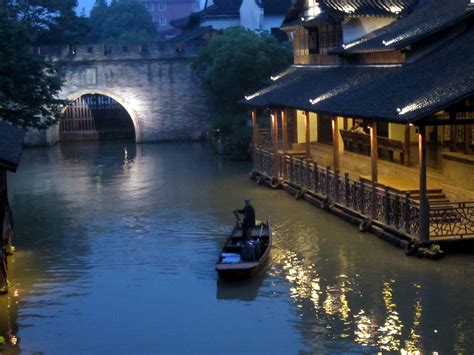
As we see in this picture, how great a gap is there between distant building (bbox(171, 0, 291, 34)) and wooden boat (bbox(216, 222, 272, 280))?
33938 millimetres

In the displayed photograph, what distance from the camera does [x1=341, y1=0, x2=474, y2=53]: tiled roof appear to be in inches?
896

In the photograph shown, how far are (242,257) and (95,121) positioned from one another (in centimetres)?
3519

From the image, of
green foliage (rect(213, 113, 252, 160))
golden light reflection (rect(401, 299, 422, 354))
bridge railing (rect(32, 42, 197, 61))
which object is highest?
bridge railing (rect(32, 42, 197, 61))

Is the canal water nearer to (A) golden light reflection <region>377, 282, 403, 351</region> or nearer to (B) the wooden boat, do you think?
(A) golden light reflection <region>377, 282, 403, 351</region>

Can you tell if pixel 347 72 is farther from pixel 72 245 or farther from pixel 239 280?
pixel 239 280

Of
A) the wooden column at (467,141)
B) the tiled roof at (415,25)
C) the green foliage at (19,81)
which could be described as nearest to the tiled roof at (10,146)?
the green foliage at (19,81)

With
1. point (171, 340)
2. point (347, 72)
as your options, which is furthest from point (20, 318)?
point (347, 72)

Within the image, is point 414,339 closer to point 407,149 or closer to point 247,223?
point 247,223

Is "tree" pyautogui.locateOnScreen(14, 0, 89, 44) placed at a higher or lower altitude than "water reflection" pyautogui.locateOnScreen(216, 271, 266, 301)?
higher

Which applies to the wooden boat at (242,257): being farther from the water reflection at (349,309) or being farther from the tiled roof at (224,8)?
the tiled roof at (224,8)

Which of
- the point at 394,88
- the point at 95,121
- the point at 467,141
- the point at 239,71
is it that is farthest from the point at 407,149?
the point at 95,121

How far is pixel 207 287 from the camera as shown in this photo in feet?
57.8

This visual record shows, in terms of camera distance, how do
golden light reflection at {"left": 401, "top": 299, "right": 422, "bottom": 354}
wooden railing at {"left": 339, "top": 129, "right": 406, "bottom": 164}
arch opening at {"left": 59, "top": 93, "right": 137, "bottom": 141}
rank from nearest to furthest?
golden light reflection at {"left": 401, "top": 299, "right": 422, "bottom": 354} < wooden railing at {"left": 339, "top": 129, "right": 406, "bottom": 164} < arch opening at {"left": 59, "top": 93, "right": 137, "bottom": 141}

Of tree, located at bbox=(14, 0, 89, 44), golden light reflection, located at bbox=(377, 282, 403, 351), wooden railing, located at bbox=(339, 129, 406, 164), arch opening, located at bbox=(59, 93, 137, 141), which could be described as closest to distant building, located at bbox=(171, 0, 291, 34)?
tree, located at bbox=(14, 0, 89, 44)
